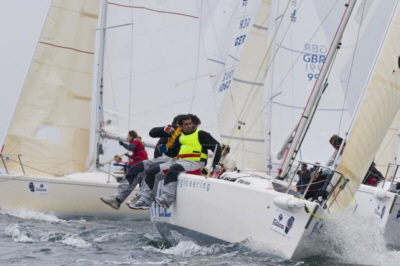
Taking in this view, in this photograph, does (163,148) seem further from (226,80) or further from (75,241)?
(226,80)

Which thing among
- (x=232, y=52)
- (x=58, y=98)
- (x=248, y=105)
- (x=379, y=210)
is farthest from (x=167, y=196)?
(x=232, y=52)

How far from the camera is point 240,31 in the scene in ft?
65.9

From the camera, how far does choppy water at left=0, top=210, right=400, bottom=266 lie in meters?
9.13

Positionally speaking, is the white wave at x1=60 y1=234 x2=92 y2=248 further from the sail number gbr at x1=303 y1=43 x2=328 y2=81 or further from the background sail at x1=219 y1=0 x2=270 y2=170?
the sail number gbr at x1=303 y1=43 x2=328 y2=81

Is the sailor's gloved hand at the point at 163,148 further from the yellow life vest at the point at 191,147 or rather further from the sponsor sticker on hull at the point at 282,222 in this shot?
the sponsor sticker on hull at the point at 282,222

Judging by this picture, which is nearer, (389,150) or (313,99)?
(313,99)

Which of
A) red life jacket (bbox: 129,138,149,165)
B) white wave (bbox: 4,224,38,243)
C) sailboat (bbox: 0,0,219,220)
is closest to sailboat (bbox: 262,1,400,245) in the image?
sailboat (bbox: 0,0,219,220)

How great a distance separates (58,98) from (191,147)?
4.34 metres

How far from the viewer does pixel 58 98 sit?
14.6m

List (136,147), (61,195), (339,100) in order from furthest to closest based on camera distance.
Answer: (339,100) < (136,147) < (61,195)

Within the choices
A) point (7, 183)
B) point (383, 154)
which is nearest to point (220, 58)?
point (383, 154)

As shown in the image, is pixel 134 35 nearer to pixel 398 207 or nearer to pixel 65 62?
pixel 65 62

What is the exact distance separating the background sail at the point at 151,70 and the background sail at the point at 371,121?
590cm

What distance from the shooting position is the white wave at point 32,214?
42.9ft
